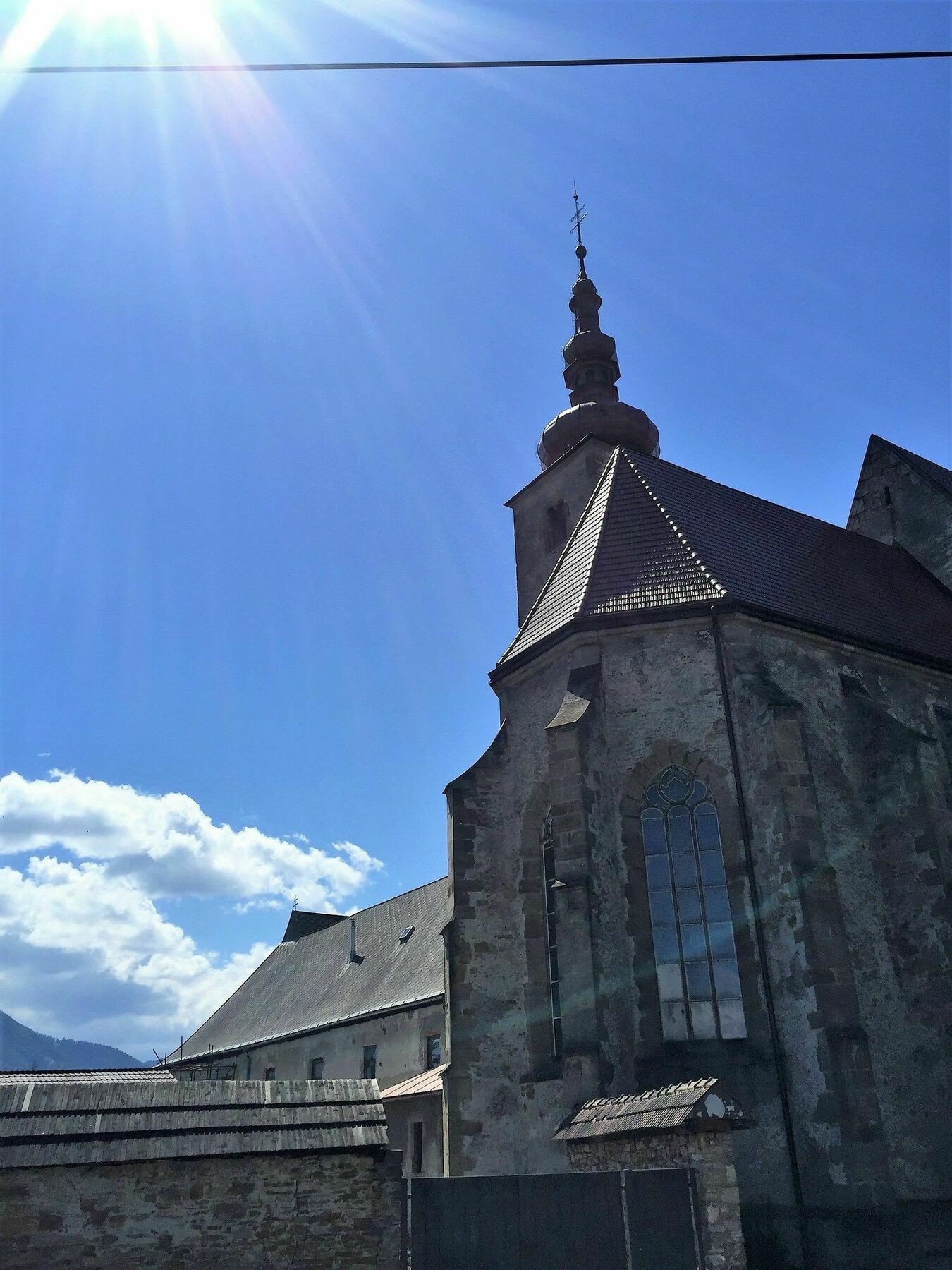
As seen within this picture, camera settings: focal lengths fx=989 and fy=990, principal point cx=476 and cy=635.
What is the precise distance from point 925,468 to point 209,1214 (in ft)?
67.7

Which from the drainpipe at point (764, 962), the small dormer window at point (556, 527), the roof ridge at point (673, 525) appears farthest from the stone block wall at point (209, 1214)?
the small dormer window at point (556, 527)

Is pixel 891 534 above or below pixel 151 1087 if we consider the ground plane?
above

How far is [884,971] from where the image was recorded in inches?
506

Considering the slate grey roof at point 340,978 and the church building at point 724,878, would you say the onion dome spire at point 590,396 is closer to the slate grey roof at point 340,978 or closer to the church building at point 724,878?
the church building at point 724,878

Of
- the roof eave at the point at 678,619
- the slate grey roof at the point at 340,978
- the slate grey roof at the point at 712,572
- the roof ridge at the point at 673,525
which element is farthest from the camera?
the slate grey roof at the point at 340,978

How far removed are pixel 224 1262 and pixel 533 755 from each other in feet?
26.4

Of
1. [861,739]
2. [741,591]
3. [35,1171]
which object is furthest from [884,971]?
[35,1171]

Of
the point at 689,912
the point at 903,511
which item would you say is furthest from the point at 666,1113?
the point at 903,511

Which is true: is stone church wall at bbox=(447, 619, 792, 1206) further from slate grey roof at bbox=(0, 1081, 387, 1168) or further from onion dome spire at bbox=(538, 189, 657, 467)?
onion dome spire at bbox=(538, 189, 657, 467)

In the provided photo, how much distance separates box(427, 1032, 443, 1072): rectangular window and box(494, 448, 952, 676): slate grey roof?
12.5m

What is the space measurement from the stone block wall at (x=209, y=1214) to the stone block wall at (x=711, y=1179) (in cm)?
222

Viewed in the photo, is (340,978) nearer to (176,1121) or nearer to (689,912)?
(689,912)

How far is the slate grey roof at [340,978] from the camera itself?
88.1ft

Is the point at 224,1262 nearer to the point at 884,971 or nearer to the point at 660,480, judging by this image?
the point at 884,971
